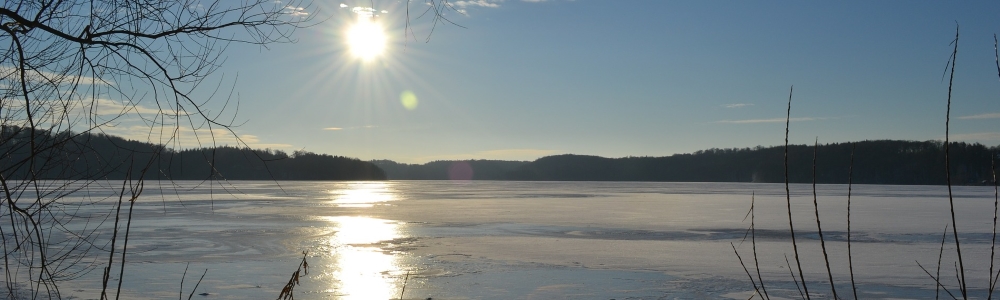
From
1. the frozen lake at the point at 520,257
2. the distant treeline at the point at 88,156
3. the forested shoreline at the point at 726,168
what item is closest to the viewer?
the distant treeline at the point at 88,156

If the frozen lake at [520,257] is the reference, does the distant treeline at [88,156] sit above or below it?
above

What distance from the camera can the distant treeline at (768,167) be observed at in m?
86.4

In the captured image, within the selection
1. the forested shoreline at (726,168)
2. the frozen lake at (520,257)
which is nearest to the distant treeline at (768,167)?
the forested shoreline at (726,168)

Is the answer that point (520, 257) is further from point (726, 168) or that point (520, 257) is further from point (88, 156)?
point (726, 168)

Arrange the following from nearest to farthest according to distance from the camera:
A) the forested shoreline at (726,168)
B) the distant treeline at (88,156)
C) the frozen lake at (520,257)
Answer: the distant treeline at (88,156)
the frozen lake at (520,257)
the forested shoreline at (726,168)

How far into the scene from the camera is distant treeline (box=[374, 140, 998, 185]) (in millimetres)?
86438

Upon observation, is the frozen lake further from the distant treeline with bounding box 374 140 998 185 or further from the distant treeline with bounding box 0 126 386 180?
the distant treeline with bounding box 374 140 998 185

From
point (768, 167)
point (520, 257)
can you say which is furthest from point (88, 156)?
point (768, 167)

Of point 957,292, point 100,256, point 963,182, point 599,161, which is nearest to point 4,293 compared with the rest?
point 100,256

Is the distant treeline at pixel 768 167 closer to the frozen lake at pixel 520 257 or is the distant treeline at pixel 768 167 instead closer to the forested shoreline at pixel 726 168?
the forested shoreline at pixel 726 168

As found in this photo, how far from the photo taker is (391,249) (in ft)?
34.0

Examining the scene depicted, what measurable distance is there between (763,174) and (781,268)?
9916cm

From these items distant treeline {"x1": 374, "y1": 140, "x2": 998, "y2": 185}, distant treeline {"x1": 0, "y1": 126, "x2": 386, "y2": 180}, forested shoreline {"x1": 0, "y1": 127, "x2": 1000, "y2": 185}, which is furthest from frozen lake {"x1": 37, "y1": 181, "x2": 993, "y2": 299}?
distant treeline {"x1": 374, "y1": 140, "x2": 998, "y2": 185}

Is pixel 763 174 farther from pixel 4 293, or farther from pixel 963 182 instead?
pixel 4 293
